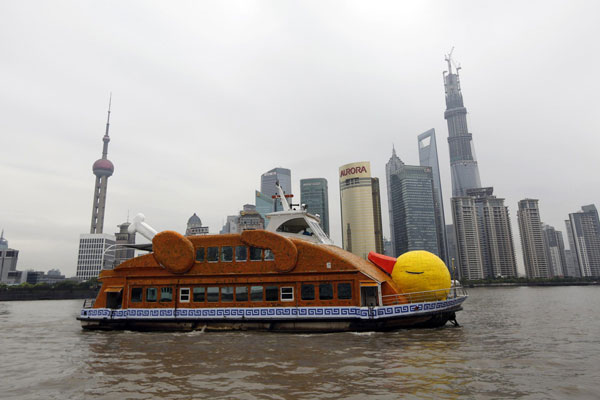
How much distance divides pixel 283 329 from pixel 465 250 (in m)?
159

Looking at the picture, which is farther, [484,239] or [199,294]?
[484,239]

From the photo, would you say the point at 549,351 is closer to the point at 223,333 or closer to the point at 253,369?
the point at 253,369

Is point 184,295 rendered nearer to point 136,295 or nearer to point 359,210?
point 136,295

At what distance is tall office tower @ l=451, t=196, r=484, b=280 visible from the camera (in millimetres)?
154500

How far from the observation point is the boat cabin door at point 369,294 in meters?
16.5

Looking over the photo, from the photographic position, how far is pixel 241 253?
59.7 feet

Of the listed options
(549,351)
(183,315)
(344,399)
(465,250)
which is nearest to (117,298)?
(183,315)

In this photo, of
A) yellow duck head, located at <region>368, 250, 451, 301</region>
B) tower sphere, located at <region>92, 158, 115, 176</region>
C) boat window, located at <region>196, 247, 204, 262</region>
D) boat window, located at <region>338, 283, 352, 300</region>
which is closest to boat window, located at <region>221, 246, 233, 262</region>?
boat window, located at <region>196, 247, 204, 262</region>

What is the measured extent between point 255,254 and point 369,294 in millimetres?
5680

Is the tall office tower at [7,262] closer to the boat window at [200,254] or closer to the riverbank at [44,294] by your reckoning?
the riverbank at [44,294]

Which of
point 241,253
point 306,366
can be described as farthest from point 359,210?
point 306,366

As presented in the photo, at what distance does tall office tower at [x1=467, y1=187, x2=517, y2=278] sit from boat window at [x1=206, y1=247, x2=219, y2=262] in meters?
A: 161

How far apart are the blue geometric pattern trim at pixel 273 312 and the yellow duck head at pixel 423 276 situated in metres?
0.49

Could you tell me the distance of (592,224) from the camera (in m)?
188
